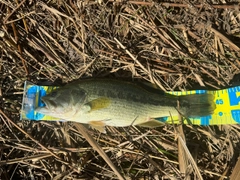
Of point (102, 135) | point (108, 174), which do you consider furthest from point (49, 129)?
point (108, 174)

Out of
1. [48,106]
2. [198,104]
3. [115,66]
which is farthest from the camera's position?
[115,66]

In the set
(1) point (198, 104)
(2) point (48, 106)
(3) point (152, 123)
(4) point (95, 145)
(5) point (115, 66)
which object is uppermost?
(5) point (115, 66)

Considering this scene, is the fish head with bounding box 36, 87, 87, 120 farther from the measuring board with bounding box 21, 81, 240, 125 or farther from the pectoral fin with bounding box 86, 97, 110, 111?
the measuring board with bounding box 21, 81, 240, 125

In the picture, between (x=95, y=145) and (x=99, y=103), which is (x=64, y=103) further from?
(x=95, y=145)

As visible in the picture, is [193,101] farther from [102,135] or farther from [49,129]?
[49,129]

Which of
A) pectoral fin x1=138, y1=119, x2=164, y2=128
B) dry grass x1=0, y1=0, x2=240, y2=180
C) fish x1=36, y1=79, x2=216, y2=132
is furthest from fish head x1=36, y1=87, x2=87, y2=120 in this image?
pectoral fin x1=138, y1=119, x2=164, y2=128

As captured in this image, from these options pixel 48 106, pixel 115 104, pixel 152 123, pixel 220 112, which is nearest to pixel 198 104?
pixel 220 112

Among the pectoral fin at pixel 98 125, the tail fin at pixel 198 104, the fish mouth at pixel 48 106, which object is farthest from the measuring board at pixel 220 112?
the pectoral fin at pixel 98 125

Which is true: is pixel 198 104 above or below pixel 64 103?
below
